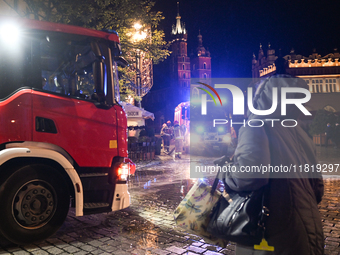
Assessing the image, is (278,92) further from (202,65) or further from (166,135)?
(202,65)

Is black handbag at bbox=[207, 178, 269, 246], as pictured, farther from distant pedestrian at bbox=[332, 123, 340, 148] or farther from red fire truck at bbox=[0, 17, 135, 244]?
distant pedestrian at bbox=[332, 123, 340, 148]

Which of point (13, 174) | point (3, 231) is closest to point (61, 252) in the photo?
point (3, 231)

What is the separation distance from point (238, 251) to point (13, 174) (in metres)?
3.35

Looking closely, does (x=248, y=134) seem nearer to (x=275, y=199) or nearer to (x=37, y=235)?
(x=275, y=199)

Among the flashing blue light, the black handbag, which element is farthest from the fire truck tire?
the flashing blue light

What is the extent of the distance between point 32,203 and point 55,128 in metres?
1.19

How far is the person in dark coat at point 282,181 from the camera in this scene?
2084mm

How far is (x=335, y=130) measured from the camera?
21.0 m

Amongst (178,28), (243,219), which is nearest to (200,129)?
(243,219)

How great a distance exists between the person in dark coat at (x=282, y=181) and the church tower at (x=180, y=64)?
105m

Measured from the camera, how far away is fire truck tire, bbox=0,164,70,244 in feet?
13.3

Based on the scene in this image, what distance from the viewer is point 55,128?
4.46m

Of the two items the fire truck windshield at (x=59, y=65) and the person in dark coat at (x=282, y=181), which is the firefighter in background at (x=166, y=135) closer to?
the fire truck windshield at (x=59, y=65)

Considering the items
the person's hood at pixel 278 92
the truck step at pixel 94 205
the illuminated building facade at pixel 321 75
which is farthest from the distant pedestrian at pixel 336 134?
the illuminated building facade at pixel 321 75
